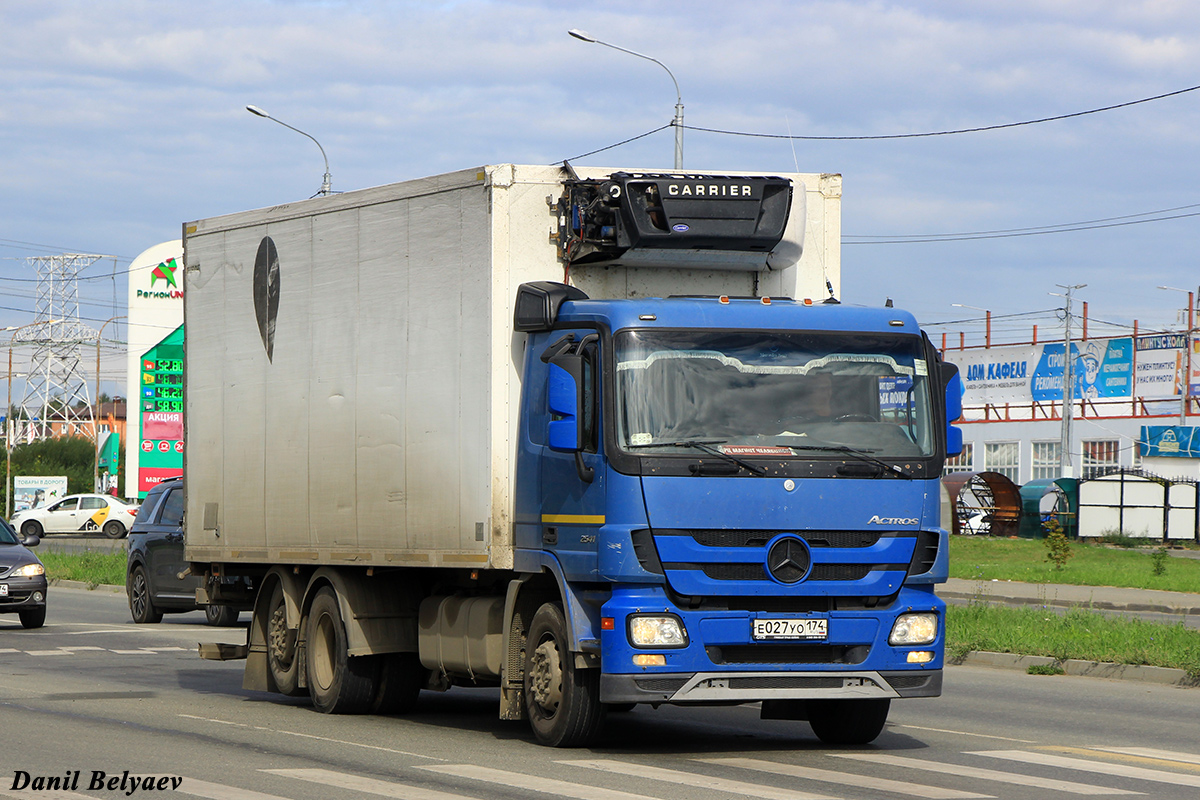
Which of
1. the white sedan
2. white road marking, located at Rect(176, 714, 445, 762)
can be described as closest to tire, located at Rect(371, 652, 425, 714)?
white road marking, located at Rect(176, 714, 445, 762)

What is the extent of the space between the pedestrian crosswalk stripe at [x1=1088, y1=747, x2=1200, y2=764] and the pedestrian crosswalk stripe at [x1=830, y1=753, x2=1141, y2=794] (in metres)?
1.33

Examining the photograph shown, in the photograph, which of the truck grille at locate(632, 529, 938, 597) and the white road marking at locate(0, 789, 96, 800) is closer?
the white road marking at locate(0, 789, 96, 800)

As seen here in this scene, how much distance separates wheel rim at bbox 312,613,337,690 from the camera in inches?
504

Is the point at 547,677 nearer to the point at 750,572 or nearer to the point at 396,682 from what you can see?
the point at 750,572

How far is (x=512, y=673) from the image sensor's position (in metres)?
10.7

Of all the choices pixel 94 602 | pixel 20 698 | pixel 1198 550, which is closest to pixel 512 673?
pixel 20 698

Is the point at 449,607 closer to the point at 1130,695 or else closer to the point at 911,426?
the point at 911,426

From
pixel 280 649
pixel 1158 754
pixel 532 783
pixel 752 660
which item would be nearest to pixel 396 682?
pixel 280 649

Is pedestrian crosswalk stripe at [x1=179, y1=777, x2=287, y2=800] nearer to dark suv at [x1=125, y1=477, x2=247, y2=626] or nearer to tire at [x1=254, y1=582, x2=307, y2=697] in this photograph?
tire at [x1=254, y1=582, x2=307, y2=697]

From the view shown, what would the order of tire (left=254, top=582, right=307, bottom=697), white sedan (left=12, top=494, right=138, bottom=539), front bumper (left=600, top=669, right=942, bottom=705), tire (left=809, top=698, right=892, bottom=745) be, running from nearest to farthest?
front bumper (left=600, top=669, right=942, bottom=705), tire (left=809, top=698, right=892, bottom=745), tire (left=254, top=582, right=307, bottom=697), white sedan (left=12, top=494, right=138, bottom=539)

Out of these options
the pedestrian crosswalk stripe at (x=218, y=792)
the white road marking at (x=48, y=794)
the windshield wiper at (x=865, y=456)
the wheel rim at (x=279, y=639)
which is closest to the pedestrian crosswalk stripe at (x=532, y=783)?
the pedestrian crosswalk stripe at (x=218, y=792)

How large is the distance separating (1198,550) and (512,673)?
140 feet

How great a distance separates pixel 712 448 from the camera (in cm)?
970

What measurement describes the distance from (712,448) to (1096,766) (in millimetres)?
2969
